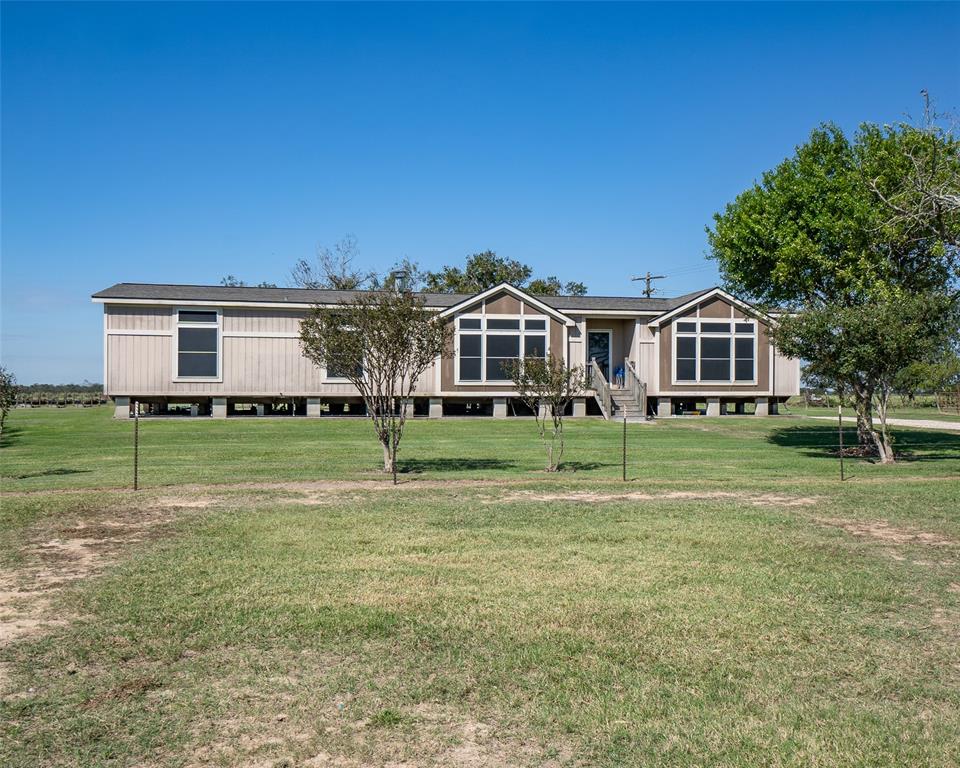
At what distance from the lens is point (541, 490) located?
530 inches

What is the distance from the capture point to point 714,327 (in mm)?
32750

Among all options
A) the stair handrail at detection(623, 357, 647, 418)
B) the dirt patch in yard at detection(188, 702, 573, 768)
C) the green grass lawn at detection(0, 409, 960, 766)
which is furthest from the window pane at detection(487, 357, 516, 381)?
the dirt patch in yard at detection(188, 702, 573, 768)

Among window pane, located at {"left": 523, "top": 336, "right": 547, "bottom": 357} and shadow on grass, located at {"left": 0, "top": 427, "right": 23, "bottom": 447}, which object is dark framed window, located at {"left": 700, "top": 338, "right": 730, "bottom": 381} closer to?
window pane, located at {"left": 523, "top": 336, "right": 547, "bottom": 357}

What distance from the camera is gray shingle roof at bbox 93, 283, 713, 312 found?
1158 inches

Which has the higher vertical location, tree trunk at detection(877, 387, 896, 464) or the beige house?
the beige house

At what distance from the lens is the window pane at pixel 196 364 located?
29625 millimetres

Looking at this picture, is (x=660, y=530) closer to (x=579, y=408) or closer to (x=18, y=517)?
(x=18, y=517)

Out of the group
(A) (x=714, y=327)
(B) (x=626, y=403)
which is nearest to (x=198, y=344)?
(B) (x=626, y=403)

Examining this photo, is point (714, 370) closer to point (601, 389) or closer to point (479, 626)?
point (601, 389)

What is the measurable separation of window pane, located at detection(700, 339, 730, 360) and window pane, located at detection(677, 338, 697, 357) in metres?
0.30

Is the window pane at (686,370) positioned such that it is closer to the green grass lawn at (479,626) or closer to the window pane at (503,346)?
the window pane at (503,346)

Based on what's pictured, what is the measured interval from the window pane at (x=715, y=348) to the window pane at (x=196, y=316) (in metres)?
18.7

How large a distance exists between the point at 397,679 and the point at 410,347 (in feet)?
33.3

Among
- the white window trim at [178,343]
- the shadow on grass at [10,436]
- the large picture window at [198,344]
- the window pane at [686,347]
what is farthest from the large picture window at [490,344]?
the shadow on grass at [10,436]
